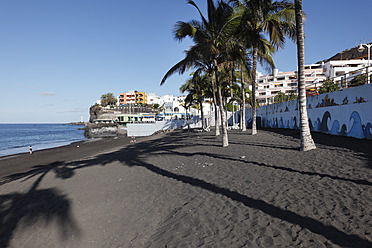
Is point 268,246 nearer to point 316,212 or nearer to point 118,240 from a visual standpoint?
point 316,212

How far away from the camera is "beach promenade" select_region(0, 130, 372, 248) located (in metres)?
3.94

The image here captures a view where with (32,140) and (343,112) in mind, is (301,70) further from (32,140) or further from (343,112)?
(32,140)

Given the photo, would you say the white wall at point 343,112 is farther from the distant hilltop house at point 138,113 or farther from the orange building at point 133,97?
the orange building at point 133,97

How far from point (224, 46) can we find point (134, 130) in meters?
39.1

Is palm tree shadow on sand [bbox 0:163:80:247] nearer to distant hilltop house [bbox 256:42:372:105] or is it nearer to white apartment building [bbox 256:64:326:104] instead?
distant hilltop house [bbox 256:42:372:105]

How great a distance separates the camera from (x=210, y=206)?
5.28 m

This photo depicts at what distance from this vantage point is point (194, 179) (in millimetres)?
7500

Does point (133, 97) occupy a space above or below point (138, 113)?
above

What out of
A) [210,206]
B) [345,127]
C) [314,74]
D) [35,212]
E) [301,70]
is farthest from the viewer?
[314,74]

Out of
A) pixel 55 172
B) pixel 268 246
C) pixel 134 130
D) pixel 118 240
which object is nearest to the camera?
pixel 268 246

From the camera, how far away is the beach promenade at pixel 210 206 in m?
3.94

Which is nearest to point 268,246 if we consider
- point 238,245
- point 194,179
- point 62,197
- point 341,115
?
point 238,245

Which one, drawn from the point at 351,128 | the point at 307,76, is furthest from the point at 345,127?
the point at 307,76

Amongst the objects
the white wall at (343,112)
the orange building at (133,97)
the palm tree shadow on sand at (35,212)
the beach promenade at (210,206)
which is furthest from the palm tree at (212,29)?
the orange building at (133,97)
